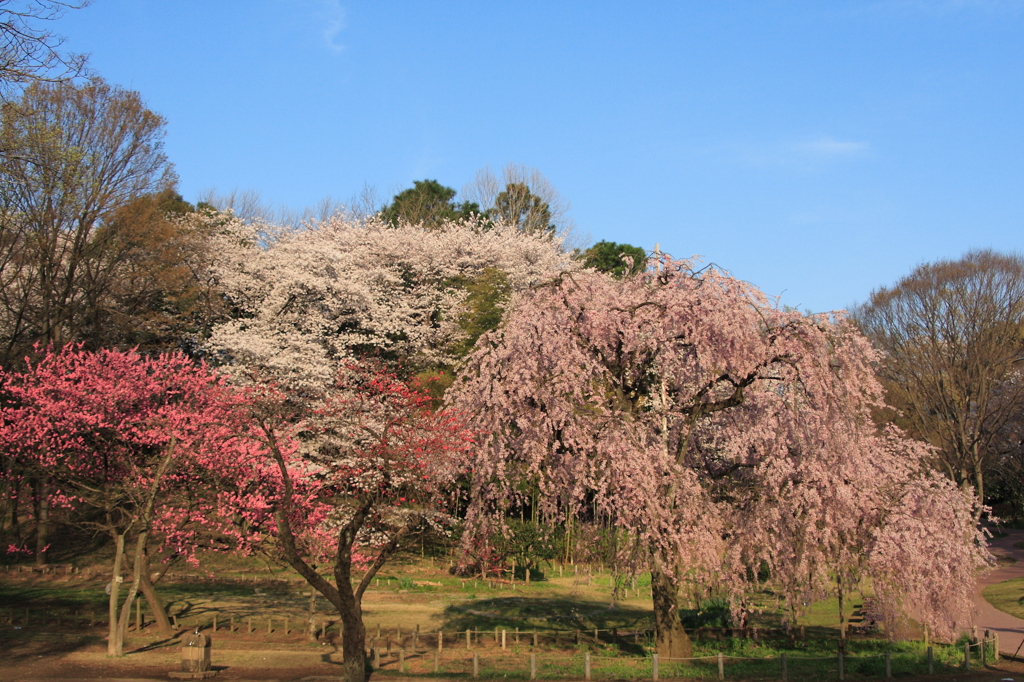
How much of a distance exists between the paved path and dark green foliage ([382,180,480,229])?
4362cm

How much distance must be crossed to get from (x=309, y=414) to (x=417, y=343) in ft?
29.4

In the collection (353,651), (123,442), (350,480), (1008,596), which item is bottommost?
(1008,596)

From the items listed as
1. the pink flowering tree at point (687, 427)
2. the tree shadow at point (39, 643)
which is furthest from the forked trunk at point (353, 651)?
the tree shadow at point (39, 643)

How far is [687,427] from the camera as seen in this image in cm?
1855

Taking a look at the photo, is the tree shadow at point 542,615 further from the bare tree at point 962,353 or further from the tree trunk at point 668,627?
the bare tree at point 962,353

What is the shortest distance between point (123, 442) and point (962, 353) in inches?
1750

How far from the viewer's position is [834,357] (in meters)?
17.8

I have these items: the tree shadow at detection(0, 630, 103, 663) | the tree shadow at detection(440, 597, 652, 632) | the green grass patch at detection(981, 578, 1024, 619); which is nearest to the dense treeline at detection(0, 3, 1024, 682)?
the tree shadow at detection(0, 630, 103, 663)

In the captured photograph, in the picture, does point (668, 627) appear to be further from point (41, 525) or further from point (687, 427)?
point (41, 525)

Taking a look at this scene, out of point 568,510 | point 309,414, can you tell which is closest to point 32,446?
point 309,414

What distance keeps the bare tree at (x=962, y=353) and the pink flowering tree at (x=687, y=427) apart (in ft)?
95.3

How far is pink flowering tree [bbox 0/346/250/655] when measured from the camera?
22.0m

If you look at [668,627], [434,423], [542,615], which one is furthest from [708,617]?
[434,423]

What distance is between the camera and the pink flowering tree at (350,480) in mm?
16328
